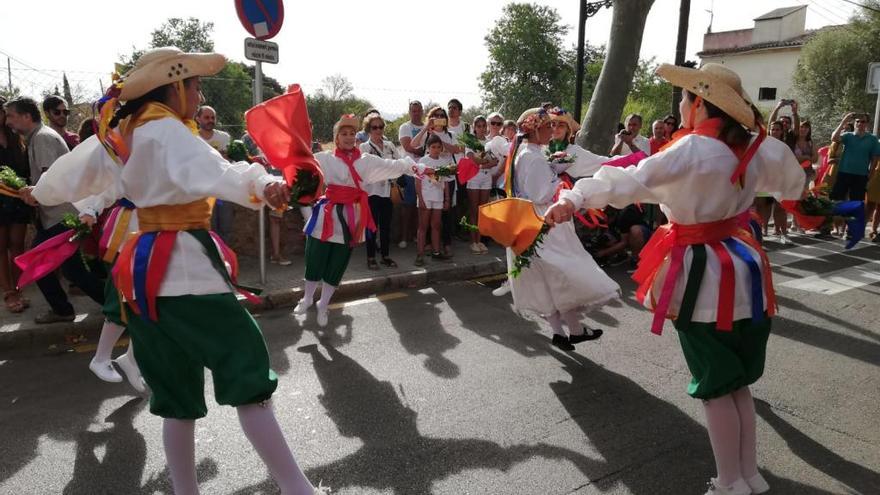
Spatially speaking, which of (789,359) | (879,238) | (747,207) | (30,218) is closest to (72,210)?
(30,218)

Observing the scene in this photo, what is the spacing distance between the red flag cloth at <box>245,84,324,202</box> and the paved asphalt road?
1.64 meters

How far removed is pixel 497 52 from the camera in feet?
169

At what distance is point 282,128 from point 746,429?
8.34ft

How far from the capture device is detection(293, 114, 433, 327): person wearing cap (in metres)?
5.61

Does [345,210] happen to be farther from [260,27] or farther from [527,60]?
[527,60]

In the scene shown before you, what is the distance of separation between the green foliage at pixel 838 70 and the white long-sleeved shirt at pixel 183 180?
35690mm

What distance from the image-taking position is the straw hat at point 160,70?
8.41 ft

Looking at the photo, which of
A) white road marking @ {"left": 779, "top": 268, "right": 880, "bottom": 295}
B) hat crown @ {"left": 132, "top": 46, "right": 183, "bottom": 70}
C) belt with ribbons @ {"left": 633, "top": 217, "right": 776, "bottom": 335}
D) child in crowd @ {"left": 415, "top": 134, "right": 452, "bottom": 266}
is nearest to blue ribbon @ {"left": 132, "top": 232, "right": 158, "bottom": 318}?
hat crown @ {"left": 132, "top": 46, "right": 183, "bottom": 70}

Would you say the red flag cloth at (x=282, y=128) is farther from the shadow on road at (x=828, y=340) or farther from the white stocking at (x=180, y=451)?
the shadow on road at (x=828, y=340)

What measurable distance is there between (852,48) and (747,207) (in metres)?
37.5

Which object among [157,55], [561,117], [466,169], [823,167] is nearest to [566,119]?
[561,117]

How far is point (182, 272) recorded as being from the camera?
8.34 ft

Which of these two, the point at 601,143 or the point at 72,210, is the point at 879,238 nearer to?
the point at 601,143

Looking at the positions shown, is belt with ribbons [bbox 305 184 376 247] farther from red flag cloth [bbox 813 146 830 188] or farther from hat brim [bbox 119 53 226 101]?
red flag cloth [bbox 813 146 830 188]
